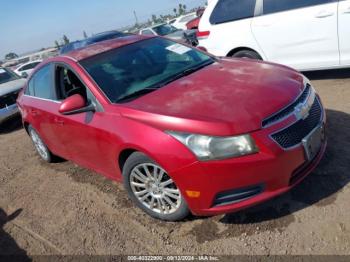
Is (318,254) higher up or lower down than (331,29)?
lower down

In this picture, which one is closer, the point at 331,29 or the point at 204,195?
the point at 204,195

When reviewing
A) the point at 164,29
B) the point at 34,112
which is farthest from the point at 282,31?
the point at 164,29

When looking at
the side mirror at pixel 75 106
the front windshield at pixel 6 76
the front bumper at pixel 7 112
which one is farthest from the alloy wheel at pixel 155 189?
the front windshield at pixel 6 76

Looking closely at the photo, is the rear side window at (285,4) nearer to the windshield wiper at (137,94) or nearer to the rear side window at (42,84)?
the windshield wiper at (137,94)

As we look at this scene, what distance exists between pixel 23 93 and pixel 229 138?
4.05m

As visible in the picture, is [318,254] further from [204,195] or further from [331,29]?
[331,29]

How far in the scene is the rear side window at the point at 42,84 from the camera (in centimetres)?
489

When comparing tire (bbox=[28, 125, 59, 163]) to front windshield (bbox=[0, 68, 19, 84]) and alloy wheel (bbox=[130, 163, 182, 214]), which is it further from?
front windshield (bbox=[0, 68, 19, 84])

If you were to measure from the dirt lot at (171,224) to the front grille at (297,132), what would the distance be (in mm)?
659

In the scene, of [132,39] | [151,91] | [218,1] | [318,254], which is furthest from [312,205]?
[218,1]

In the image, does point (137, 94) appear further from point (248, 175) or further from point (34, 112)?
point (34, 112)

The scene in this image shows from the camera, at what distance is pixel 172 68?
429cm

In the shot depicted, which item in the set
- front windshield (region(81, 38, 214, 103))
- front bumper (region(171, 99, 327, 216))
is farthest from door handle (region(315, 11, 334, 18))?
front bumper (region(171, 99, 327, 216))

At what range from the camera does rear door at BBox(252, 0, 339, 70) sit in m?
5.91
